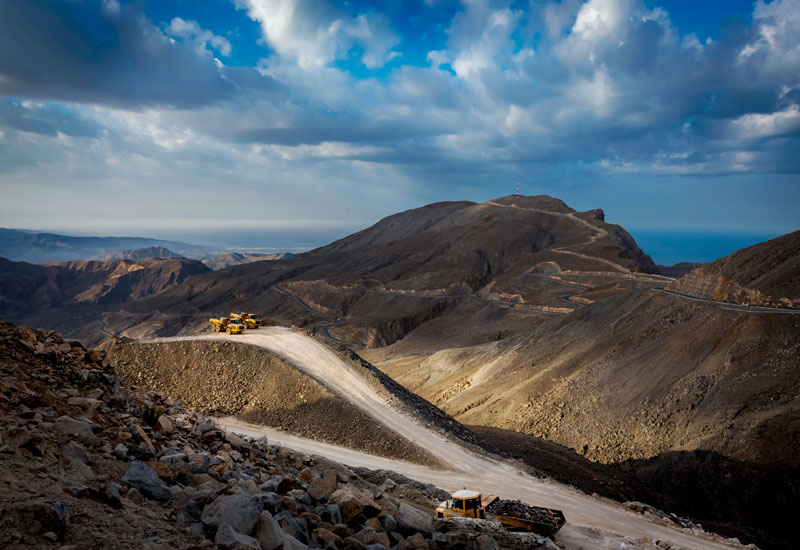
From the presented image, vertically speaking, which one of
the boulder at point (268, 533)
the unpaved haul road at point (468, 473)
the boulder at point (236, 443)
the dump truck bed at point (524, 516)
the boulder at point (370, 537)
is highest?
the boulder at point (268, 533)

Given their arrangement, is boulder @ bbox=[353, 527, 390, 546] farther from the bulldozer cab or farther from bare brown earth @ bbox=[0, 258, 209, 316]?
bare brown earth @ bbox=[0, 258, 209, 316]

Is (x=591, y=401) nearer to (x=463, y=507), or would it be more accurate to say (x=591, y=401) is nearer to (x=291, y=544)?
(x=463, y=507)

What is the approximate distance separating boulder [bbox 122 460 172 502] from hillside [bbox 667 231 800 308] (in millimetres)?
32490

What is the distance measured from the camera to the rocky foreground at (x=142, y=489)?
580 cm

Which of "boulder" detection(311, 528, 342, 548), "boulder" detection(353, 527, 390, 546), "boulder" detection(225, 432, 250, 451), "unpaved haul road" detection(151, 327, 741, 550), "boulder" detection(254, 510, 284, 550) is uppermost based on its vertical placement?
"boulder" detection(254, 510, 284, 550)

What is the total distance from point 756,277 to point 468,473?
24595 millimetres

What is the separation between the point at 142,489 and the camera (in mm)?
7039

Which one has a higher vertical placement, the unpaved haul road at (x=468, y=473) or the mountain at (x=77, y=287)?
the unpaved haul road at (x=468, y=473)

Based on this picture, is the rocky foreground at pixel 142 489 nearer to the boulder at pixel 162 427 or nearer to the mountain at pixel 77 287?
the boulder at pixel 162 427

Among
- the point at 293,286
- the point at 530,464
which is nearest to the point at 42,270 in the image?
the point at 293,286

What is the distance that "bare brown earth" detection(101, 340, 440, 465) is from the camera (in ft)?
69.2

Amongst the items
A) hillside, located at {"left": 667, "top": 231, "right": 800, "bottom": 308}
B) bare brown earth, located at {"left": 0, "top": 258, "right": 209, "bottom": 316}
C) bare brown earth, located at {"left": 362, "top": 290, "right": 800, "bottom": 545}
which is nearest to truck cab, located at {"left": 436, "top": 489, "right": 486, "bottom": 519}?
bare brown earth, located at {"left": 362, "top": 290, "right": 800, "bottom": 545}

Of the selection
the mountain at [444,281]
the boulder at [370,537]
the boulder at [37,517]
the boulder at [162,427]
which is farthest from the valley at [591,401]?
the mountain at [444,281]

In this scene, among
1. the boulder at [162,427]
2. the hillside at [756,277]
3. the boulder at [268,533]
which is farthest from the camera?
the hillside at [756,277]
